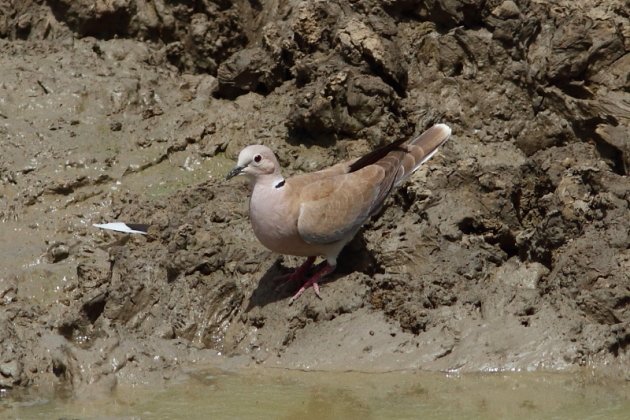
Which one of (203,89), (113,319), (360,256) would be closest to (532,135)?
→ (360,256)

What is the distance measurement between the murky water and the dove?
2.83 ft

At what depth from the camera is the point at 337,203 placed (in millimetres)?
7828

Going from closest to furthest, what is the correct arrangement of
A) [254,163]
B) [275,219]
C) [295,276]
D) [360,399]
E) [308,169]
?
[360,399] < [275,219] < [254,163] < [295,276] < [308,169]

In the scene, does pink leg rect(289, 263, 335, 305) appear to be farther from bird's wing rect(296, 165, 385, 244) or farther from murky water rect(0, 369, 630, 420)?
murky water rect(0, 369, 630, 420)

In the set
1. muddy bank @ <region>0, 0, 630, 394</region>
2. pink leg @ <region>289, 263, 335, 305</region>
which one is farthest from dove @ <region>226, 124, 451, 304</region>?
muddy bank @ <region>0, 0, 630, 394</region>

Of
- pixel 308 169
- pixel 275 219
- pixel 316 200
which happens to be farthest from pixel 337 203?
pixel 308 169

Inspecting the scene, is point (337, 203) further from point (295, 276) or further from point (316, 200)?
point (295, 276)

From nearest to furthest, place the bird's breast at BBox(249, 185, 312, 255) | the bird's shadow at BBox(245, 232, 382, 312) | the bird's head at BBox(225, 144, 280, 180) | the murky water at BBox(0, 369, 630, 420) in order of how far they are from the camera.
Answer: the murky water at BBox(0, 369, 630, 420) → the bird's breast at BBox(249, 185, 312, 255) → the bird's head at BBox(225, 144, 280, 180) → the bird's shadow at BBox(245, 232, 382, 312)

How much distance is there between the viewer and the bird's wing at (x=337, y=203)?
765 centimetres

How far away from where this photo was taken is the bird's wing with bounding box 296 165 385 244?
25.1 feet

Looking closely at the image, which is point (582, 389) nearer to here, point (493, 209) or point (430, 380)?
point (430, 380)

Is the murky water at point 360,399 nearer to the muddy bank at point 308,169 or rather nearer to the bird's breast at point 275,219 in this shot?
the muddy bank at point 308,169

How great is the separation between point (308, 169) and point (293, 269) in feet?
3.87

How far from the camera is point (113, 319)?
304 inches
